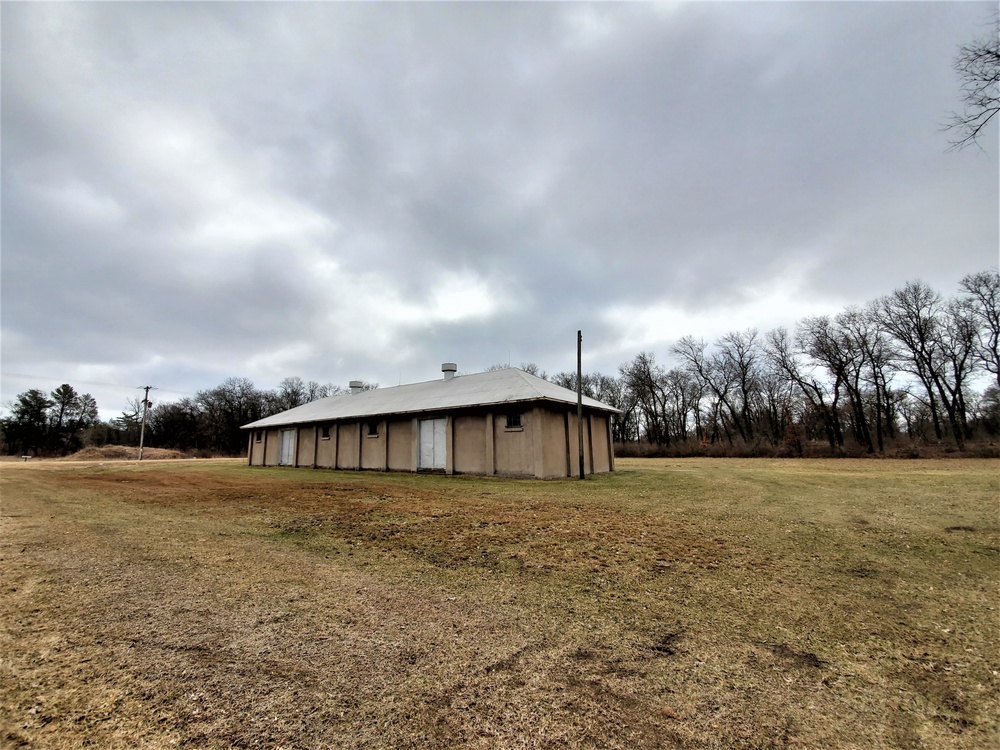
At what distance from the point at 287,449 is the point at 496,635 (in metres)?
26.3

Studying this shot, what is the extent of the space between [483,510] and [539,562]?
3674 millimetres

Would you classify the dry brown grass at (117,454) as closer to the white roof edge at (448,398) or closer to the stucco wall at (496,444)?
the white roof edge at (448,398)

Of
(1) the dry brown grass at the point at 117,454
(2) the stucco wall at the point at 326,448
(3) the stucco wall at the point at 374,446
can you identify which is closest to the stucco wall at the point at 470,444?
(3) the stucco wall at the point at 374,446

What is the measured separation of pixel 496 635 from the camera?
3279 mm

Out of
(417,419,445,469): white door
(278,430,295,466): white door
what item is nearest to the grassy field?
(417,419,445,469): white door

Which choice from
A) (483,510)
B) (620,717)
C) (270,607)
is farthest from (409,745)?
(483,510)

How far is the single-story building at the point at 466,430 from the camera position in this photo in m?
16.1

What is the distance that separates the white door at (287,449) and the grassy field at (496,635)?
1946 cm

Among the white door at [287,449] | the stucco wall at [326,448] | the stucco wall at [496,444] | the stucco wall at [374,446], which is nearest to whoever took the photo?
the stucco wall at [496,444]

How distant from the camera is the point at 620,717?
7.68ft

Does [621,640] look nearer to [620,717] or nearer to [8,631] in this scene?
[620,717]

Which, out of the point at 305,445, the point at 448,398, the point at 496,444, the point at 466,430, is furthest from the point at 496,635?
the point at 305,445

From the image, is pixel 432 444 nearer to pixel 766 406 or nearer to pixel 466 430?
pixel 466 430

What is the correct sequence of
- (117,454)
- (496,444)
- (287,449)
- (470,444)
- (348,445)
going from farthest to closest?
(117,454), (287,449), (348,445), (470,444), (496,444)
